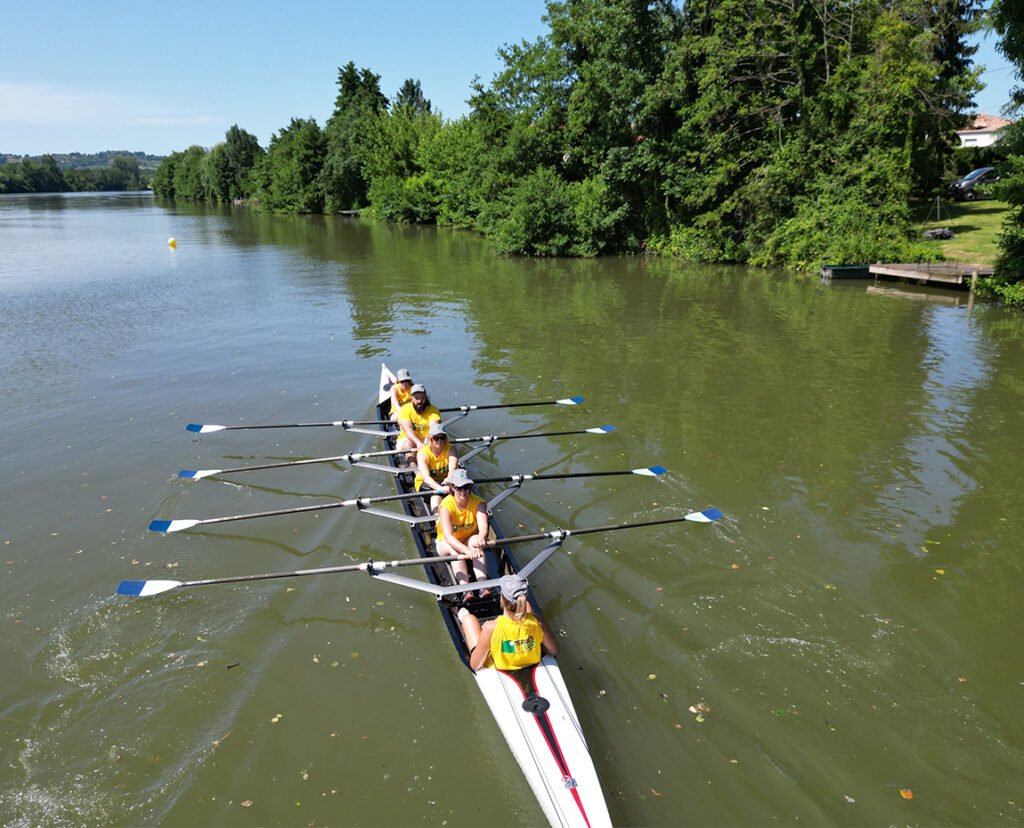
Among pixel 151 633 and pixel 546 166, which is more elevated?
pixel 546 166

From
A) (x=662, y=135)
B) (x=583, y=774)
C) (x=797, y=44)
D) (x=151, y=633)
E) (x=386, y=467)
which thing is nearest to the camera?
(x=583, y=774)

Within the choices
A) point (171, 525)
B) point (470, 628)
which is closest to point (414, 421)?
point (171, 525)

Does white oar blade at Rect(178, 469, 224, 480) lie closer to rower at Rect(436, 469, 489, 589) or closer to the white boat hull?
rower at Rect(436, 469, 489, 589)

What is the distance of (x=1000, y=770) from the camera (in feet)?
17.2

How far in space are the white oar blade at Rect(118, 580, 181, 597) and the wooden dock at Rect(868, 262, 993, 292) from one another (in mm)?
27592

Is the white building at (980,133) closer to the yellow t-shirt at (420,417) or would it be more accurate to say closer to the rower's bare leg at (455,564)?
the yellow t-shirt at (420,417)

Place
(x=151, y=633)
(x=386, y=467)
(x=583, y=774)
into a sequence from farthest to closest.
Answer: (x=386, y=467), (x=151, y=633), (x=583, y=774)

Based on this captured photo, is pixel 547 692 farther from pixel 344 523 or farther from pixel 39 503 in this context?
pixel 39 503

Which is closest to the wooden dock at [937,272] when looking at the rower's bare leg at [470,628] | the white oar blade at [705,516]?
the white oar blade at [705,516]

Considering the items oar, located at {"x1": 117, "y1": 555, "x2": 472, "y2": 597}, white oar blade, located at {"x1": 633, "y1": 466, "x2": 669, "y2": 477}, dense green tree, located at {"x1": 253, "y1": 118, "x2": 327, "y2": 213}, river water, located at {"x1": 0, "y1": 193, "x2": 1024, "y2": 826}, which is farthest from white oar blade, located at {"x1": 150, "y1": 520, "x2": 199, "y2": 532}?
dense green tree, located at {"x1": 253, "y1": 118, "x2": 327, "y2": 213}

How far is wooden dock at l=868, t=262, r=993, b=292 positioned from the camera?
944 inches

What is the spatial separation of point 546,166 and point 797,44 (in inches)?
621

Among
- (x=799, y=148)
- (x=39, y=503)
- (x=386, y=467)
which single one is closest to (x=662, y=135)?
(x=799, y=148)

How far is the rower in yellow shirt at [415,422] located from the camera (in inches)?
404
